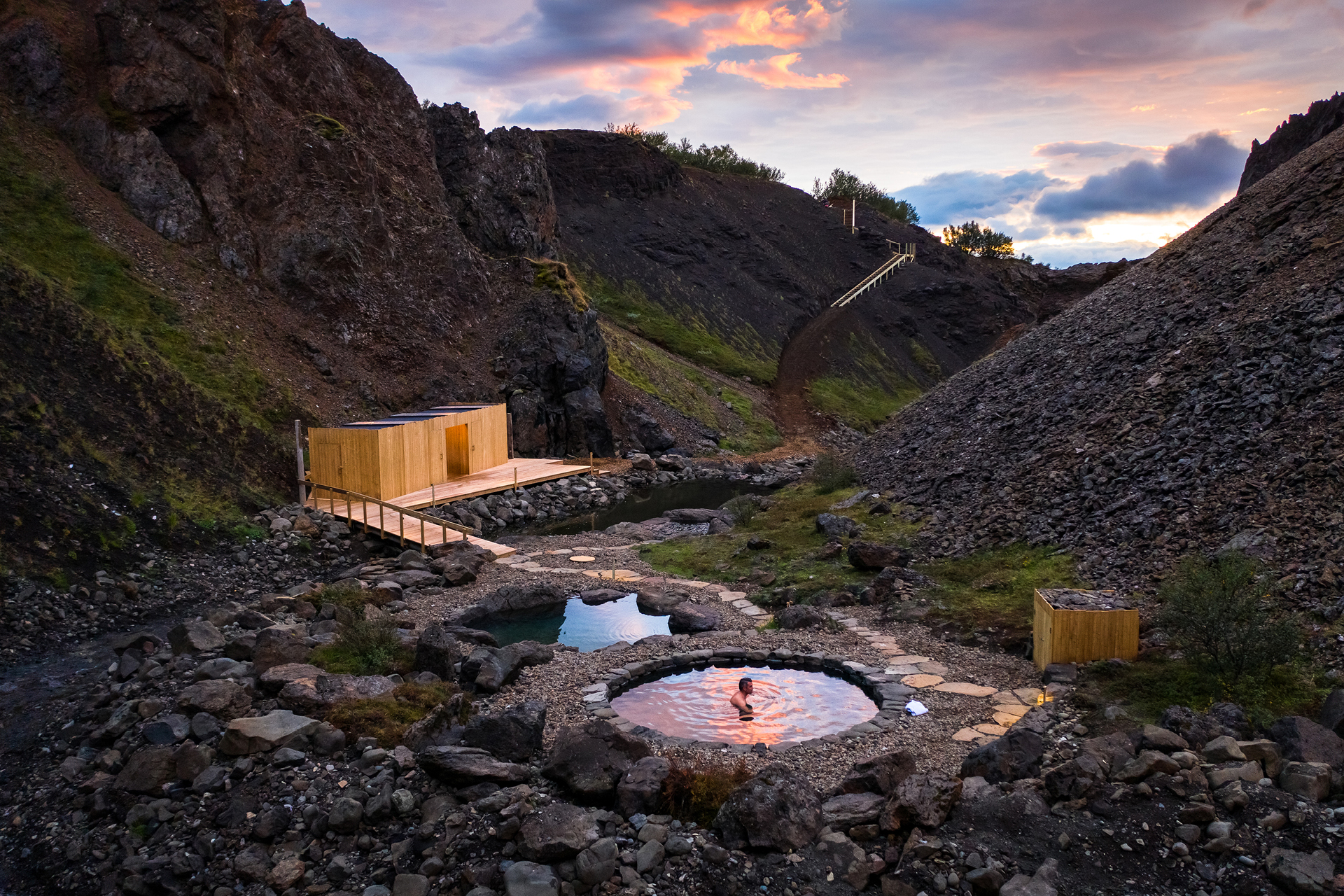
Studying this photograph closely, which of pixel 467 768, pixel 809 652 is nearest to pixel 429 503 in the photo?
pixel 809 652

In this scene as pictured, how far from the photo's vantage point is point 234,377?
2773 centimetres

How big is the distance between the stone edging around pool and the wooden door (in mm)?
18800

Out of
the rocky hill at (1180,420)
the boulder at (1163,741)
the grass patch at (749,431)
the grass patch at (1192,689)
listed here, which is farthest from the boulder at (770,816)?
the grass patch at (749,431)

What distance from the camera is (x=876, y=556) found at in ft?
59.2

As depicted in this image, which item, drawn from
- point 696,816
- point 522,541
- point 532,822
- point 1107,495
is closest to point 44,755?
point 532,822

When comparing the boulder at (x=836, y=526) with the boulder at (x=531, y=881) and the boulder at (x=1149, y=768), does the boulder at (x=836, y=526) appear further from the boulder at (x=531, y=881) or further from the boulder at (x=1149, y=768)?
the boulder at (x=531, y=881)

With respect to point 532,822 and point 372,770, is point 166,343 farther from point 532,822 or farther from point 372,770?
point 532,822

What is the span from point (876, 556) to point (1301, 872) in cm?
1089

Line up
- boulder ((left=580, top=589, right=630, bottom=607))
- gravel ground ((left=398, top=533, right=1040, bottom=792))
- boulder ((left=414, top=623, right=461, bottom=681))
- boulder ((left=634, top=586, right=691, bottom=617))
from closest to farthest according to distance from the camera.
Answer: gravel ground ((left=398, top=533, right=1040, bottom=792))
boulder ((left=414, top=623, right=461, bottom=681))
boulder ((left=634, top=586, right=691, bottom=617))
boulder ((left=580, top=589, right=630, bottom=607))

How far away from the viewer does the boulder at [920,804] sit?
8.42 metres

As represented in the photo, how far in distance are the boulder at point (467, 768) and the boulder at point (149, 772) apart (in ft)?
9.56

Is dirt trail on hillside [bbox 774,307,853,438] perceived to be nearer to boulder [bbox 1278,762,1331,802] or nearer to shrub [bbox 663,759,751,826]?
shrub [bbox 663,759,751,826]

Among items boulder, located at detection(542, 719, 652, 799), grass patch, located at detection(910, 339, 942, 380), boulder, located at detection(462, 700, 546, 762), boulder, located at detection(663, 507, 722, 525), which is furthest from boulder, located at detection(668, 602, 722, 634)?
grass patch, located at detection(910, 339, 942, 380)

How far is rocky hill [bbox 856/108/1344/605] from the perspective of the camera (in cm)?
1410
